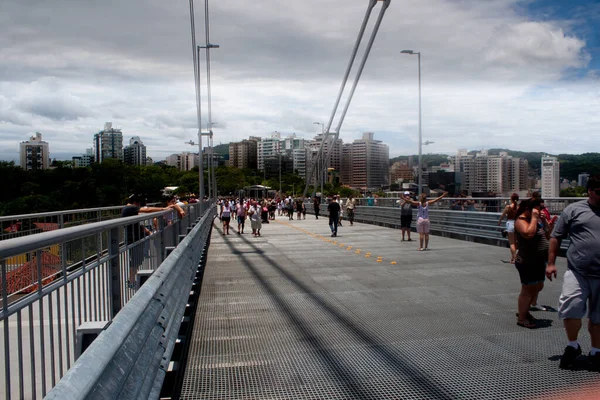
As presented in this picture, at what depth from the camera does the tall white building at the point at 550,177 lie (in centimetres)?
2103

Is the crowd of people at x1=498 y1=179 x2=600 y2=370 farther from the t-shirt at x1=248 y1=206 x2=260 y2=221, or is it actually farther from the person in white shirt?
the t-shirt at x1=248 y1=206 x2=260 y2=221

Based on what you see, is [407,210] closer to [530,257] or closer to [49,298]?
[530,257]

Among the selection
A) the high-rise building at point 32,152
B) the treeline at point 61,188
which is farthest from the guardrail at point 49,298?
the high-rise building at point 32,152

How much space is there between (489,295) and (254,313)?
3.90 meters

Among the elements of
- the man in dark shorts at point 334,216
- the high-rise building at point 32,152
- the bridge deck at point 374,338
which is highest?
the high-rise building at point 32,152

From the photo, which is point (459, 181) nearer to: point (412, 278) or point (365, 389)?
point (412, 278)

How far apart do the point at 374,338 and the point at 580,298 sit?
2.25 m

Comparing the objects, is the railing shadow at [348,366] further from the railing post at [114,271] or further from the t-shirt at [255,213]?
Answer: the t-shirt at [255,213]

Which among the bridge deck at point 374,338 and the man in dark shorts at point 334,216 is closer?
the bridge deck at point 374,338

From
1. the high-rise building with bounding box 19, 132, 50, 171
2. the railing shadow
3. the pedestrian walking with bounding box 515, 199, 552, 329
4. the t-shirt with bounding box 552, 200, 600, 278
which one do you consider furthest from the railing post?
the high-rise building with bounding box 19, 132, 50, 171

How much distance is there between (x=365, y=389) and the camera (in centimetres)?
480

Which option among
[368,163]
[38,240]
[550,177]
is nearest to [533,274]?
[38,240]

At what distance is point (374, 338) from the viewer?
646 cm

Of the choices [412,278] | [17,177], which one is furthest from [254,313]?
[17,177]
